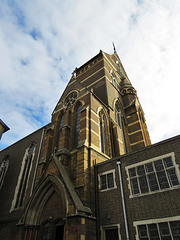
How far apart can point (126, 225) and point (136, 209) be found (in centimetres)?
96

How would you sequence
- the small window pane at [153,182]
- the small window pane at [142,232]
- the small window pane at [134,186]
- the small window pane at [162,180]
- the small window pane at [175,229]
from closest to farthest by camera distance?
the small window pane at [175,229], the small window pane at [142,232], the small window pane at [162,180], the small window pane at [153,182], the small window pane at [134,186]

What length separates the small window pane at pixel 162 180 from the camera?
29.2 ft

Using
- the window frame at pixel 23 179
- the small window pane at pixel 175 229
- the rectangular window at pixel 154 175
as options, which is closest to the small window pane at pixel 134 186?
the rectangular window at pixel 154 175

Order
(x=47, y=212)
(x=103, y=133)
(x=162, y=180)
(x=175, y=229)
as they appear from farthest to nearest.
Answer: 1. (x=103, y=133)
2. (x=47, y=212)
3. (x=162, y=180)
4. (x=175, y=229)

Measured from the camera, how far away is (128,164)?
35.3ft

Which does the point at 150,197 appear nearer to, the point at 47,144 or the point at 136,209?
the point at 136,209

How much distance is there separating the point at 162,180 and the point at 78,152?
5.96m

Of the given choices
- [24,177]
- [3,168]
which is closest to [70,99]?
[24,177]

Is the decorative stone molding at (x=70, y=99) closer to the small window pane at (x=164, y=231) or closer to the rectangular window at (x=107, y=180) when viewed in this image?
the rectangular window at (x=107, y=180)

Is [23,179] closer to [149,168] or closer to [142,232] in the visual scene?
[142,232]

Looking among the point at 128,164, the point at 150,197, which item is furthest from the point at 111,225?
the point at 128,164

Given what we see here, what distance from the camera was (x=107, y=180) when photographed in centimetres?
1122

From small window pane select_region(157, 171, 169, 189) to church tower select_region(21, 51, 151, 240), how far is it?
4324mm

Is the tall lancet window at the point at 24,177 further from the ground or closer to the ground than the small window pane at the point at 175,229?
further from the ground
